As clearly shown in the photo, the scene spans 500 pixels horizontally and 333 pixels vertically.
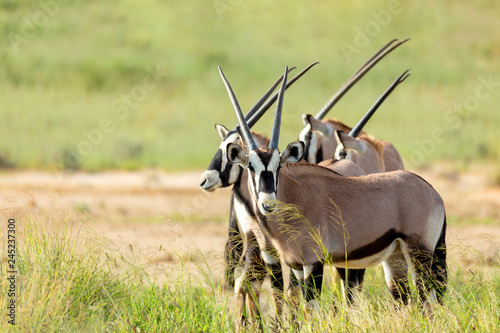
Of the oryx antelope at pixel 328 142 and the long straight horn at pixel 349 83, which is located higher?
the long straight horn at pixel 349 83

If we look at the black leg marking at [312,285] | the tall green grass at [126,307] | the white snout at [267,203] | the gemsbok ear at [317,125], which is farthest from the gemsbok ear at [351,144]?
the white snout at [267,203]

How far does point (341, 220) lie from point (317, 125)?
254 cm

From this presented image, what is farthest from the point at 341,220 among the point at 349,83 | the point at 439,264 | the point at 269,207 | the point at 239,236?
the point at 349,83

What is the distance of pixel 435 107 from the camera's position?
2266 centimetres

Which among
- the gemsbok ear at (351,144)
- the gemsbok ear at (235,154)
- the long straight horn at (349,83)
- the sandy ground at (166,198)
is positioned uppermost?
the long straight horn at (349,83)

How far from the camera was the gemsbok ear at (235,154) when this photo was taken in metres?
5.09

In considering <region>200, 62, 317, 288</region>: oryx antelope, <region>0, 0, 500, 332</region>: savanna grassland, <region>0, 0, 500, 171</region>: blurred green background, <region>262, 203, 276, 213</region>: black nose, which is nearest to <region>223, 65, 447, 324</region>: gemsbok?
<region>262, 203, 276, 213</region>: black nose

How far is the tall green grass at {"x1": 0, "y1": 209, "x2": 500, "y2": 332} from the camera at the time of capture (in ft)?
16.0

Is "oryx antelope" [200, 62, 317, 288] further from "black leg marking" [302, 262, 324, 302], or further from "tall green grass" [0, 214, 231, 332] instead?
"black leg marking" [302, 262, 324, 302]

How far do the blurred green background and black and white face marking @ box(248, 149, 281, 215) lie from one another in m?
11.9

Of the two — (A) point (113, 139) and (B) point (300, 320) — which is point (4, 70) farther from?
(B) point (300, 320)

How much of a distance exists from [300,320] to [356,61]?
22.9m

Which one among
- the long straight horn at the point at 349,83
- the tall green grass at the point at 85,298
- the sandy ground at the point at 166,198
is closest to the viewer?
the tall green grass at the point at 85,298

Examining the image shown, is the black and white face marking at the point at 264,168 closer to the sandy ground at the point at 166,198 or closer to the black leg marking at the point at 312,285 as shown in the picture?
the black leg marking at the point at 312,285
